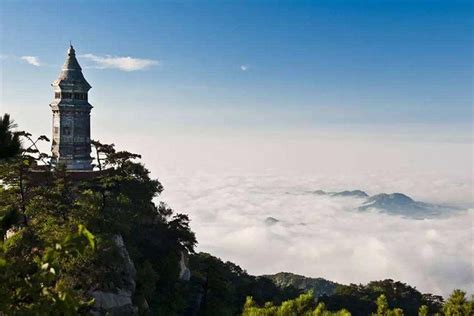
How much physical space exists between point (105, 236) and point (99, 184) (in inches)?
325

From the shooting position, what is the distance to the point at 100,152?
37219 millimetres

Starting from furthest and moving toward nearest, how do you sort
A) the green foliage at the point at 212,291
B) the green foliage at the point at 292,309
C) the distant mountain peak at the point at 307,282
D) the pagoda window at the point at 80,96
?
the distant mountain peak at the point at 307,282 → the pagoda window at the point at 80,96 → the green foliage at the point at 212,291 → the green foliage at the point at 292,309

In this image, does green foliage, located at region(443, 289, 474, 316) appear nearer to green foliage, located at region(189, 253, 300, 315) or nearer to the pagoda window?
green foliage, located at region(189, 253, 300, 315)

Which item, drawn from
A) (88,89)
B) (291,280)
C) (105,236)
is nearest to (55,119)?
(88,89)

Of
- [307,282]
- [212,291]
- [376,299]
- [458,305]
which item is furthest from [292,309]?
[307,282]

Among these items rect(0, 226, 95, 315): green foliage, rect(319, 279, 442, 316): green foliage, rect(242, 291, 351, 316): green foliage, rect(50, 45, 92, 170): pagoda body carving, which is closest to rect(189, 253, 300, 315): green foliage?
rect(319, 279, 442, 316): green foliage

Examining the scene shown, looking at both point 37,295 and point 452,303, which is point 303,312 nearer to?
point 452,303

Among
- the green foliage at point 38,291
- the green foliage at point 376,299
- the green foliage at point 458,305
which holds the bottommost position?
the green foliage at point 376,299

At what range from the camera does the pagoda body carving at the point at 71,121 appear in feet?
168

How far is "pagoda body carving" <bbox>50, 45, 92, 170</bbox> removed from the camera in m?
51.1

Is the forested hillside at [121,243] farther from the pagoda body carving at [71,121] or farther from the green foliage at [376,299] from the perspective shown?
the green foliage at [376,299]

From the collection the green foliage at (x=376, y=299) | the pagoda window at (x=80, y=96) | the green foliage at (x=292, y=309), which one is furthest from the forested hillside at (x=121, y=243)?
the green foliage at (x=376, y=299)

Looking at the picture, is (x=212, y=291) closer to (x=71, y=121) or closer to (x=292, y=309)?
(x=292, y=309)

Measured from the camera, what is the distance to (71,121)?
168ft
